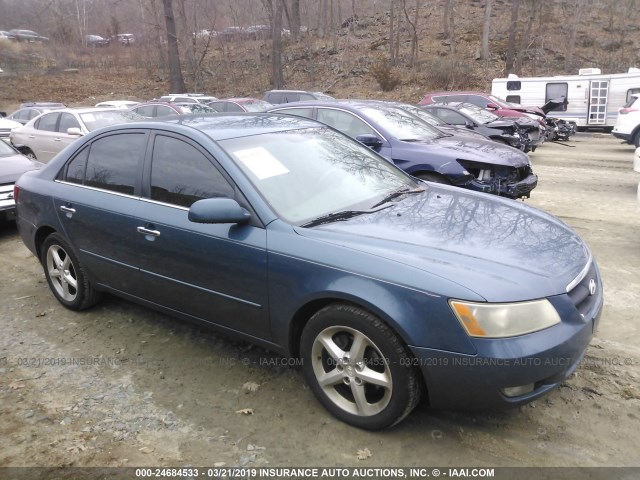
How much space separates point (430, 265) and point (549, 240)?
0.97 meters

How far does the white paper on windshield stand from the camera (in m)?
3.18

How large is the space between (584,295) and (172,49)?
3184 cm

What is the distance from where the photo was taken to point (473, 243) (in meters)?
2.75

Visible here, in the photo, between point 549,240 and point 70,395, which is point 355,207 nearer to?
point 549,240

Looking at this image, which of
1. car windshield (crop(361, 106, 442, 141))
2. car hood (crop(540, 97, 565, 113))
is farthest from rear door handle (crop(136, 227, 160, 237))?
car hood (crop(540, 97, 565, 113))

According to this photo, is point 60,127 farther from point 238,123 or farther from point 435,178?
point 238,123

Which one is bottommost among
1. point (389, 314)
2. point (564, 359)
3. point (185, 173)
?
A: point (564, 359)

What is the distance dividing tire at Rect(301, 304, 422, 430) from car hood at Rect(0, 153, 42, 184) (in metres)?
5.99

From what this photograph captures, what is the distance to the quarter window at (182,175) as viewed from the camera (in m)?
3.21

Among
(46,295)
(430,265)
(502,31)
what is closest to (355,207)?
(430,265)

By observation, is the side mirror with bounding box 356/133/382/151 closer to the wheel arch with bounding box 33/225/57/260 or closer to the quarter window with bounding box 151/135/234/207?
the quarter window with bounding box 151/135/234/207

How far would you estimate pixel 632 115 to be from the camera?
12.7 metres

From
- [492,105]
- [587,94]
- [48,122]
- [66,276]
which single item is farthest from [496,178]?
[587,94]

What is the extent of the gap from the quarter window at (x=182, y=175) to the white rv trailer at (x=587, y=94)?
60.3ft
